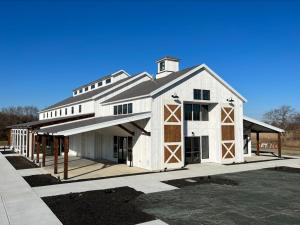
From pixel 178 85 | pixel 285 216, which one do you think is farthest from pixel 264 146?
pixel 285 216

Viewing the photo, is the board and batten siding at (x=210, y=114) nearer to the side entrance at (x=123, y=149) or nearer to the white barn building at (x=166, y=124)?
the white barn building at (x=166, y=124)

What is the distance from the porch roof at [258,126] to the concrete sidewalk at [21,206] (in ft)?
56.9

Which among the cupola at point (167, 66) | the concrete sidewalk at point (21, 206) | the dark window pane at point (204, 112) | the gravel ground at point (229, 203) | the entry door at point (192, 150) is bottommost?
the gravel ground at point (229, 203)

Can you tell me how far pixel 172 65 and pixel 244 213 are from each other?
57.4 ft

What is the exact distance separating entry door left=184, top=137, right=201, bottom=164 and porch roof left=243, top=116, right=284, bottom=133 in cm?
503

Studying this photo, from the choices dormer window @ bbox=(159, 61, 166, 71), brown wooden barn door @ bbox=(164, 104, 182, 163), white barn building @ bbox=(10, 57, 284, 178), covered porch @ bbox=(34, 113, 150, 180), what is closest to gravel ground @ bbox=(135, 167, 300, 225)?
brown wooden barn door @ bbox=(164, 104, 182, 163)

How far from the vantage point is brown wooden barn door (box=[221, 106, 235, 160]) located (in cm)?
2142

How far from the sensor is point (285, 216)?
352 inches

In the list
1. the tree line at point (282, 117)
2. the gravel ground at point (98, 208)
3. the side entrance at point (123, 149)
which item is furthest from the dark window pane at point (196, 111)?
the tree line at point (282, 117)

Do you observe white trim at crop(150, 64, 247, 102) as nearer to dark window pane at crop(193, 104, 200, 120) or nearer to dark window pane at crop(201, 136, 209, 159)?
dark window pane at crop(193, 104, 200, 120)

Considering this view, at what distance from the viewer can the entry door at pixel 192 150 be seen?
20656mm

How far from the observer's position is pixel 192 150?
2094 centimetres

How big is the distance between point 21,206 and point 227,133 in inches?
620

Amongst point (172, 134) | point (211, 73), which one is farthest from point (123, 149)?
point (211, 73)
